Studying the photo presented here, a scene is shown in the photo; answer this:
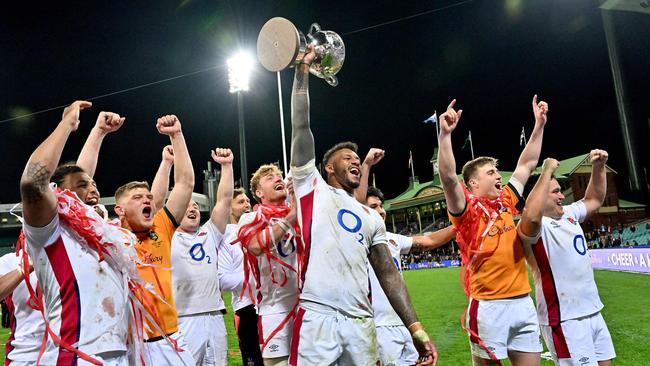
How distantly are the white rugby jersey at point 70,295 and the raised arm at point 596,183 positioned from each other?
5001 mm

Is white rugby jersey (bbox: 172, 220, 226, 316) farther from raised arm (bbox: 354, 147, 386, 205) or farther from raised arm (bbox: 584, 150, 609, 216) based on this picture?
raised arm (bbox: 584, 150, 609, 216)

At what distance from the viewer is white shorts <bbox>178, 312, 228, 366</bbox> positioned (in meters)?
5.07

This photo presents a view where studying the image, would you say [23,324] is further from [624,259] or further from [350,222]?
[624,259]

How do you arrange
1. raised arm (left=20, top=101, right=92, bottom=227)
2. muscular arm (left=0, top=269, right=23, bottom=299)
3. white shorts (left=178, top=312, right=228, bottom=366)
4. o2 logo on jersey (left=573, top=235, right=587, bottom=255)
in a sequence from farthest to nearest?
1. white shorts (left=178, top=312, right=228, bottom=366)
2. o2 logo on jersey (left=573, top=235, right=587, bottom=255)
3. muscular arm (left=0, top=269, right=23, bottom=299)
4. raised arm (left=20, top=101, right=92, bottom=227)

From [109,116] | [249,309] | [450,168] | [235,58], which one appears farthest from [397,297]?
[235,58]

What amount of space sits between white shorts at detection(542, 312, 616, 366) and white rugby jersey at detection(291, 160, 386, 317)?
230 cm

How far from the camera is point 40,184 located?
2.60 m

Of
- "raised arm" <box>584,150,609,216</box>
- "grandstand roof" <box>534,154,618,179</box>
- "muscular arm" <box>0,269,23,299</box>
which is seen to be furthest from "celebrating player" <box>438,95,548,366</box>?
"grandstand roof" <box>534,154,618,179</box>

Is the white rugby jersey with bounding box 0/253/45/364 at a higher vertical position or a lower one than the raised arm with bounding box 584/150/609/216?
lower

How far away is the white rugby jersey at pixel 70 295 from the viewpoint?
2746 mm

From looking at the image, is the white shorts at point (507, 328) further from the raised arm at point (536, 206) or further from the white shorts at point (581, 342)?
the raised arm at point (536, 206)

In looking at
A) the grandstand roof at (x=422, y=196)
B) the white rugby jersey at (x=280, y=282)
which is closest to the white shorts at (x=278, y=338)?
the white rugby jersey at (x=280, y=282)

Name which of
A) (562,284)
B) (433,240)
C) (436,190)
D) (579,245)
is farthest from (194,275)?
(436,190)

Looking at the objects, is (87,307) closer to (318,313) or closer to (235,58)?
(318,313)
